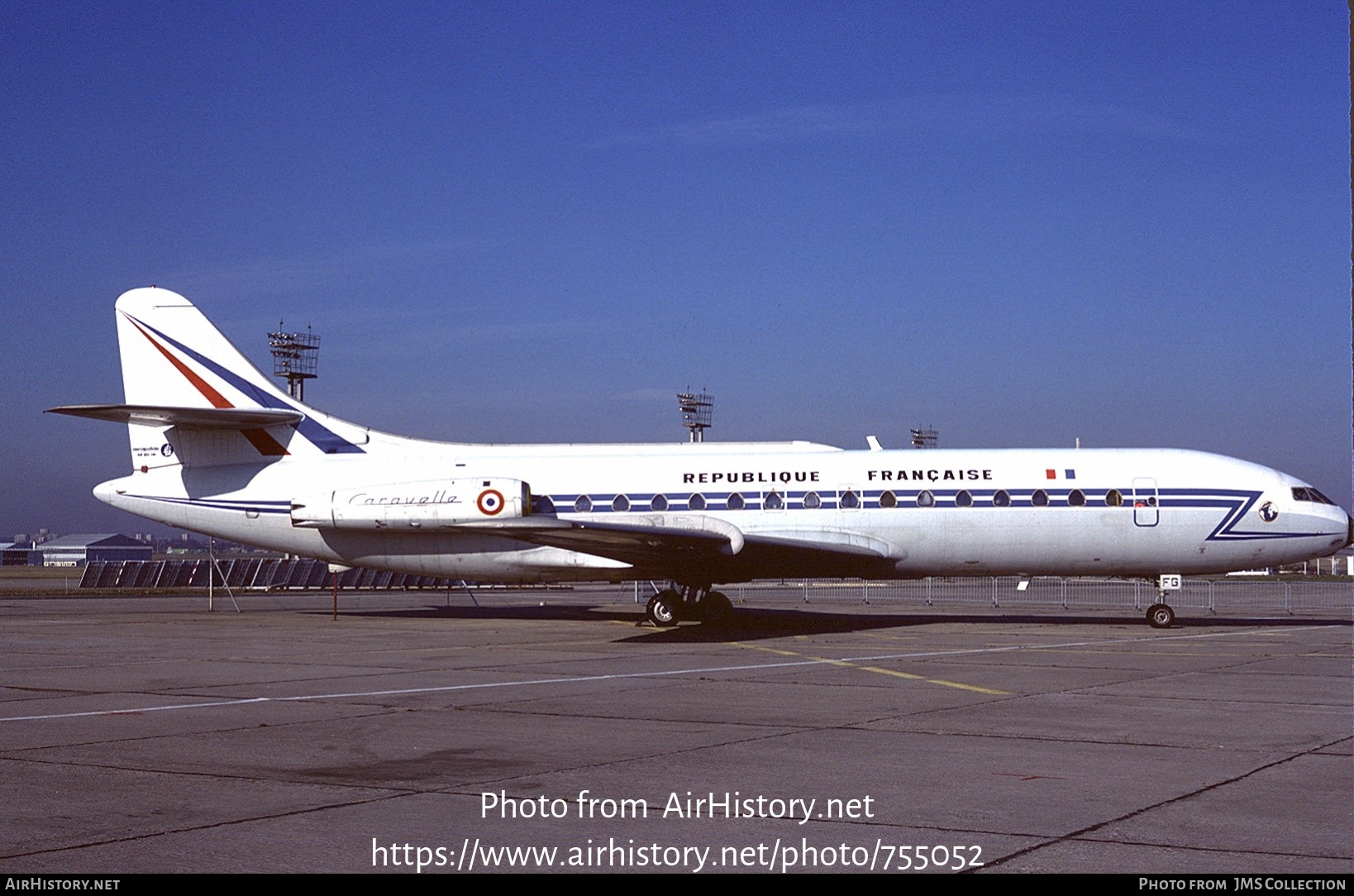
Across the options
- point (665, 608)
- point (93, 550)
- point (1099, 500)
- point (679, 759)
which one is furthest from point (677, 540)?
point (93, 550)

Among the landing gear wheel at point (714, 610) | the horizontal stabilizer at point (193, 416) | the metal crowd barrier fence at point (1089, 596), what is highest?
the horizontal stabilizer at point (193, 416)

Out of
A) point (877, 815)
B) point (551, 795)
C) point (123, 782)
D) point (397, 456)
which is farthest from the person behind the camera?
point (397, 456)

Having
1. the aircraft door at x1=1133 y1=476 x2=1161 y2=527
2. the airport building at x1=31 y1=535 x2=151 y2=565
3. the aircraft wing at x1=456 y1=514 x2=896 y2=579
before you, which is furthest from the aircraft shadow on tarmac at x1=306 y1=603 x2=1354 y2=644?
the airport building at x1=31 y1=535 x2=151 y2=565

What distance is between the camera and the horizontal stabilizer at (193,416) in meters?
25.7

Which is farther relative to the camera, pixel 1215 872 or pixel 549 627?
pixel 549 627

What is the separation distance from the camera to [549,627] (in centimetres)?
2580

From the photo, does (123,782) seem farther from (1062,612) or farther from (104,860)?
(1062,612)

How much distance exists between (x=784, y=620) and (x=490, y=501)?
741 centimetres

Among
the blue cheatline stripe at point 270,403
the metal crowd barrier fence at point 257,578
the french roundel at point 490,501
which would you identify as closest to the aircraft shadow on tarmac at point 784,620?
the french roundel at point 490,501

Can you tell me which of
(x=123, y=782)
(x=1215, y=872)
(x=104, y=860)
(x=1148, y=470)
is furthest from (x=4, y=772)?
(x=1148, y=470)

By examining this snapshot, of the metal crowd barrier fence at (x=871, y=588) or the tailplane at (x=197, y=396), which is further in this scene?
the metal crowd barrier fence at (x=871, y=588)

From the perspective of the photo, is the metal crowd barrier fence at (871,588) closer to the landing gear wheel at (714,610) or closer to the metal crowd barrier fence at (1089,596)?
the metal crowd barrier fence at (1089,596)

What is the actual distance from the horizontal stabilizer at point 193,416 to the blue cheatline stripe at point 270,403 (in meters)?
0.25

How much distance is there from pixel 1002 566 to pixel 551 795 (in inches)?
733
